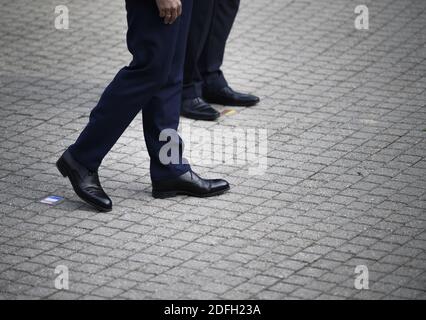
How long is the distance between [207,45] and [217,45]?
0.08m

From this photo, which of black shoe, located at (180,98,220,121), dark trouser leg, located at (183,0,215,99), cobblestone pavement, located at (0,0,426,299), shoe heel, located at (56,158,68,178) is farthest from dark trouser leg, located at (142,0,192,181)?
dark trouser leg, located at (183,0,215,99)

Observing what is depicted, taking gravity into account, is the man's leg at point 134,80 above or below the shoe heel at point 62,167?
above

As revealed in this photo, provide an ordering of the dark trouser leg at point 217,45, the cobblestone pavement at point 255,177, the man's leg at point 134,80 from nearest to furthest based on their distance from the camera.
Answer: the cobblestone pavement at point 255,177 → the man's leg at point 134,80 → the dark trouser leg at point 217,45

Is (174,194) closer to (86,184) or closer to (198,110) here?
(86,184)

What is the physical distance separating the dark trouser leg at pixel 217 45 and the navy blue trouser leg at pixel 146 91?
4.96 ft

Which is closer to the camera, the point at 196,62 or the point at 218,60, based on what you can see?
the point at 196,62

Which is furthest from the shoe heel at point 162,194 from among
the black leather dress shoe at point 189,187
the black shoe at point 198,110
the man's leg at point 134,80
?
the black shoe at point 198,110

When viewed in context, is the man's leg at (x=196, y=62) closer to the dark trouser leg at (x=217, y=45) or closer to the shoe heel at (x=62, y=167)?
the dark trouser leg at (x=217, y=45)

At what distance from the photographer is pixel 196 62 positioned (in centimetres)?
702

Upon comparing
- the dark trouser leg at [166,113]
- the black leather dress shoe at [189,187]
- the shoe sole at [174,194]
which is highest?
the dark trouser leg at [166,113]

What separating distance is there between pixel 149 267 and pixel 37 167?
157cm

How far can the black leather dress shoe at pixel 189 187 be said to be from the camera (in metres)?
5.67

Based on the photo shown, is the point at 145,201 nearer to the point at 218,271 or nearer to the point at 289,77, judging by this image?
the point at 218,271

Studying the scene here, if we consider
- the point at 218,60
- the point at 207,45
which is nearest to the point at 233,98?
the point at 218,60
